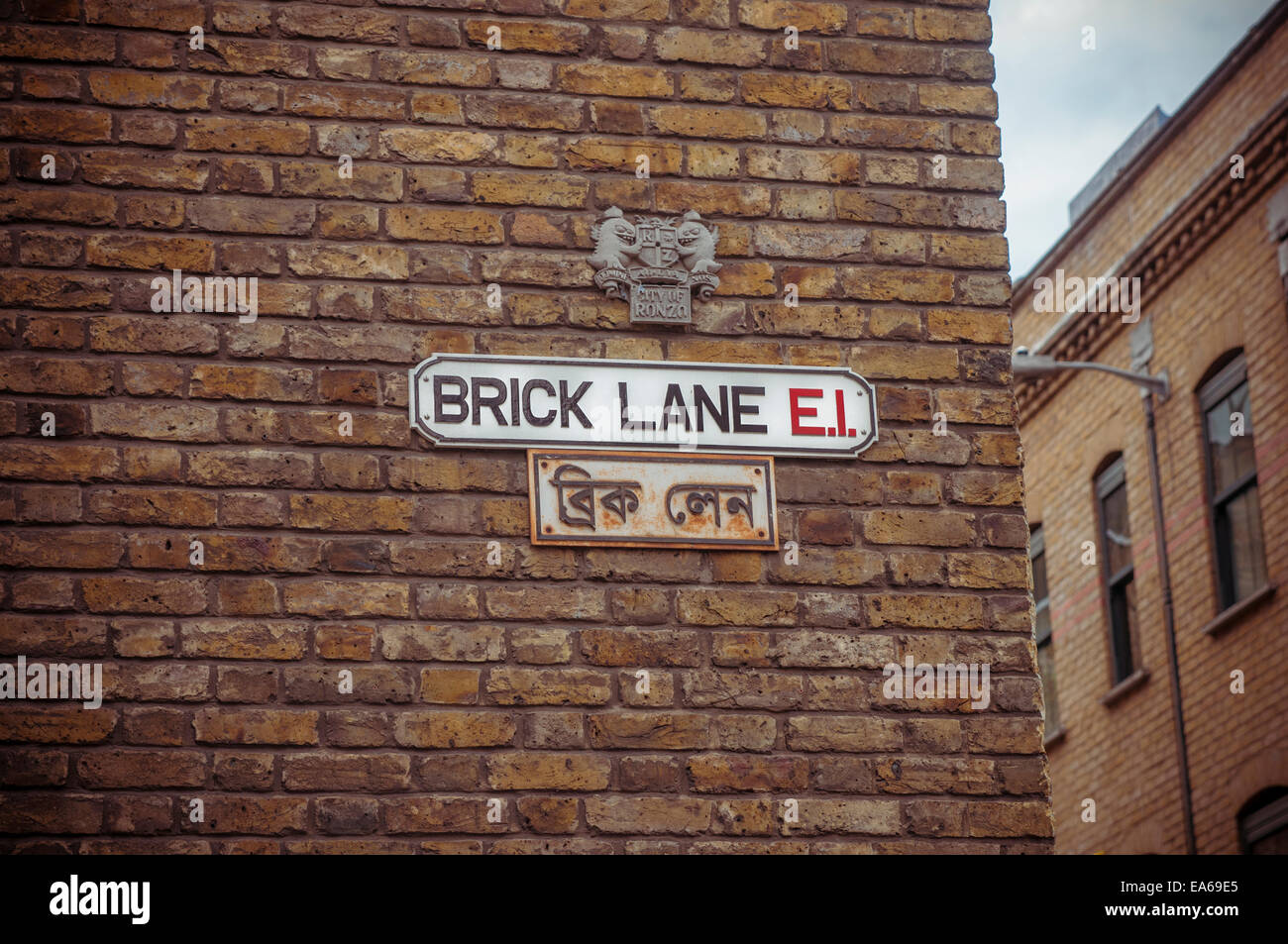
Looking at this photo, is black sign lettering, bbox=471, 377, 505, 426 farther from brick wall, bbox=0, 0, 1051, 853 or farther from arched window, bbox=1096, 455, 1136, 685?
arched window, bbox=1096, 455, 1136, 685

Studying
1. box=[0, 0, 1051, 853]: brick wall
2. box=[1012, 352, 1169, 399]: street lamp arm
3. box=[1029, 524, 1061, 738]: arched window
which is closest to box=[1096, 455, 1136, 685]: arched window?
box=[1029, 524, 1061, 738]: arched window

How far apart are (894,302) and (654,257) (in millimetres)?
812

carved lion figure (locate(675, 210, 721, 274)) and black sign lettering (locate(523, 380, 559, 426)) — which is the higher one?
carved lion figure (locate(675, 210, 721, 274))

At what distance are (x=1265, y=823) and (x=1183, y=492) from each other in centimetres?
318

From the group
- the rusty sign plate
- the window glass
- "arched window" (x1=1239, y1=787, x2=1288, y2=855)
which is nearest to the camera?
the rusty sign plate

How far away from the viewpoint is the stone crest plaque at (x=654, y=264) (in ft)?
18.2

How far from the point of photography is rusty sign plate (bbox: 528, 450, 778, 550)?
5328 millimetres

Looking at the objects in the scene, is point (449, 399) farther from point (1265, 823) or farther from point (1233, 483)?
point (1233, 483)

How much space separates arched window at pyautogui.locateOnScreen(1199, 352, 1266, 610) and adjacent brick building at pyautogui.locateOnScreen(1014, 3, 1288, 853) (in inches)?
0.8

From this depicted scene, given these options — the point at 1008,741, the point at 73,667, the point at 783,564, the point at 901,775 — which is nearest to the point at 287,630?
the point at 73,667

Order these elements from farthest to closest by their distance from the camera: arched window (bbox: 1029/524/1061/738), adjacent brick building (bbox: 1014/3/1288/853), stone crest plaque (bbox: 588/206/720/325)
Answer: arched window (bbox: 1029/524/1061/738)
adjacent brick building (bbox: 1014/3/1288/853)
stone crest plaque (bbox: 588/206/720/325)

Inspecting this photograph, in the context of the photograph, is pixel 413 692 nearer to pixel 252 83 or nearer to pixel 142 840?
pixel 142 840

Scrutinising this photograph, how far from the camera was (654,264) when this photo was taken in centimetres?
557

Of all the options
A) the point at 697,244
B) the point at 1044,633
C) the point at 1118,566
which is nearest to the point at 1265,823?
the point at 1118,566
